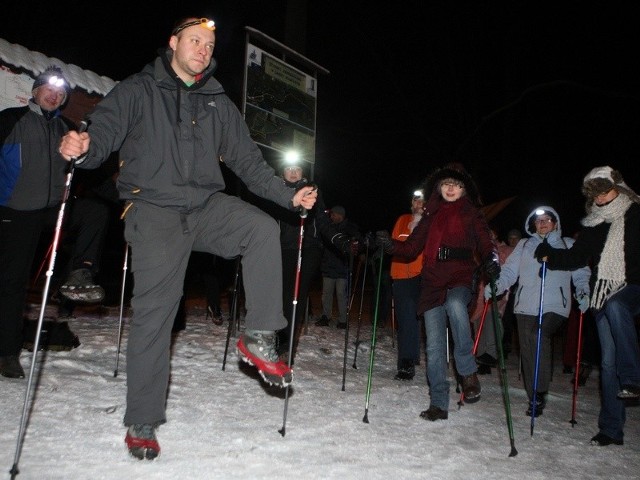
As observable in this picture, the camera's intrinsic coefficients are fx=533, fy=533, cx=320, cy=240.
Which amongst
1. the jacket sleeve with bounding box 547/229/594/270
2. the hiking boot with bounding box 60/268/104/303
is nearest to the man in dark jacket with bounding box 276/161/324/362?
the hiking boot with bounding box 60/268/104/303

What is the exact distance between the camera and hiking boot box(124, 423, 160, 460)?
2994mm

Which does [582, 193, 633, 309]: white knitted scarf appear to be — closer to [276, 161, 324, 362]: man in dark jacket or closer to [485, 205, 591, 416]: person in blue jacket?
[485, 205, 591, 416]: person in blue jacket

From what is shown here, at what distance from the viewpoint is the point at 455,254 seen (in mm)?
4805

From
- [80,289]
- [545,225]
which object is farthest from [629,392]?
[80,289]

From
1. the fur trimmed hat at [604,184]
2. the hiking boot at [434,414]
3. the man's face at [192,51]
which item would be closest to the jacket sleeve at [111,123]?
the man's face at [192,51]

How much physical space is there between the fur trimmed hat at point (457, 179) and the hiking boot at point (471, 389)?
166 centimetres

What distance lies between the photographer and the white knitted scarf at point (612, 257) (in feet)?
14.5

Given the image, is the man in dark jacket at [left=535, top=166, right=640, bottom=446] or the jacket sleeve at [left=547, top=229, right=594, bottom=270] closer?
the man in dark jacket at [left=535, top=166, right=640, bottom=446]

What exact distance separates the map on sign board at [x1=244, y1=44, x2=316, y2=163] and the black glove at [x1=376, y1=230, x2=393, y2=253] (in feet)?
12.8

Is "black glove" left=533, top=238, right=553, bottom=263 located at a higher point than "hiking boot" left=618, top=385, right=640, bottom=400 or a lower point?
higher

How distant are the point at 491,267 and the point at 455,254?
33 cm

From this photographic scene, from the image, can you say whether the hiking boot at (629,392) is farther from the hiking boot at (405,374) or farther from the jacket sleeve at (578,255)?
the hiking boot at (405,374)

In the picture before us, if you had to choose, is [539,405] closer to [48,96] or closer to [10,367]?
[10,367]

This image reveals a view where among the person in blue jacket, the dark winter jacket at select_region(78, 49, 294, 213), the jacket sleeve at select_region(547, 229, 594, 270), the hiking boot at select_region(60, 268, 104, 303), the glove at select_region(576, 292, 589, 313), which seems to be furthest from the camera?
the person in blue jacket
